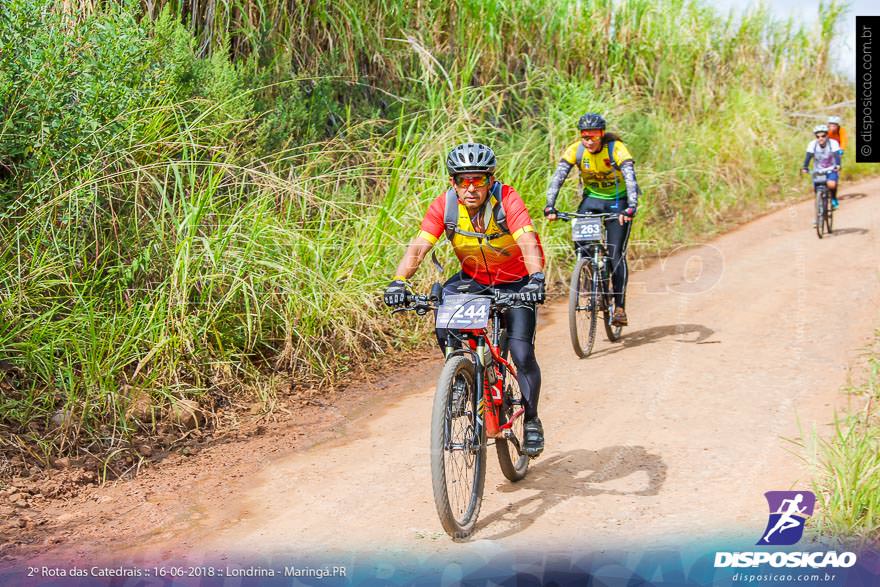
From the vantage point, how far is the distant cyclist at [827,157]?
47.9ft

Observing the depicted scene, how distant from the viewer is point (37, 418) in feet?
20.3

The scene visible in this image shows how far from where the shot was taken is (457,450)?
186 inches

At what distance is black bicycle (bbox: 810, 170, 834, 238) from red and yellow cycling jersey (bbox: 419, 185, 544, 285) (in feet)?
34.2

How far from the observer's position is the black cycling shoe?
5.39 m

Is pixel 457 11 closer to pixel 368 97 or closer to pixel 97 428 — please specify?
pixel 368 97

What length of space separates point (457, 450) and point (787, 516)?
5.79 ft

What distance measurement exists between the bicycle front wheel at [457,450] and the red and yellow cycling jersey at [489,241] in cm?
74

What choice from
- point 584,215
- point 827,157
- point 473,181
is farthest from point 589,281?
point 827,157

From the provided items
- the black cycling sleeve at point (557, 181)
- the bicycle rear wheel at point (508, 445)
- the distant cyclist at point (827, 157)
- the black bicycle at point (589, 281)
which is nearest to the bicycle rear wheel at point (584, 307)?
the black bicycle at point (589, 281)

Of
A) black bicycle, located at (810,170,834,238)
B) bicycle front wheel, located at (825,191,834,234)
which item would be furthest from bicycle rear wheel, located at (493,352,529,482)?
bicycle front wheel, located at (825,191,834,234)

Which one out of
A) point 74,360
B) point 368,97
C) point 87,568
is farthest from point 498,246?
point 368,97

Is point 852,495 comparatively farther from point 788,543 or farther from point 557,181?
point 557,181

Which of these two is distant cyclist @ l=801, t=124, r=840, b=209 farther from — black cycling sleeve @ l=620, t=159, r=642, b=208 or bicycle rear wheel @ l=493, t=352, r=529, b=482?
bicycle rear wheel @ l=493, t=352, r=529, b=482

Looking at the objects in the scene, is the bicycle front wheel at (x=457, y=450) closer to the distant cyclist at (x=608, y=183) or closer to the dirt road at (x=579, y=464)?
the dirt road at (x=579, y=464)
